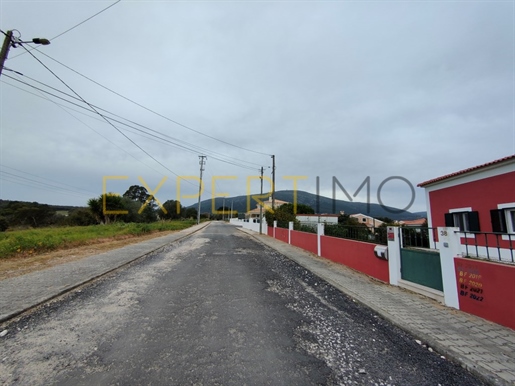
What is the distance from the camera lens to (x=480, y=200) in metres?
9.31

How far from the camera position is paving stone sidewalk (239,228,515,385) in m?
2.70

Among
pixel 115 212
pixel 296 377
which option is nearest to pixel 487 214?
pixel 296 377

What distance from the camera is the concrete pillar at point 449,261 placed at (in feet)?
14.7

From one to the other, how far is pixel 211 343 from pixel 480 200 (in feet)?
37.1

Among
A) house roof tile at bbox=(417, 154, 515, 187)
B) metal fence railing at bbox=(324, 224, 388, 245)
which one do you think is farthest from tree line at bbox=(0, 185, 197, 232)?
house roof tile at bbox=(417, 154, 515, 187)

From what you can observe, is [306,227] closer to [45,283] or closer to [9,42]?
[45,283]

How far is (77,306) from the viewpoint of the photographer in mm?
4375

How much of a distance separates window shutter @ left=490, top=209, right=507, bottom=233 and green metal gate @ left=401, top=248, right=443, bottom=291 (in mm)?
5603

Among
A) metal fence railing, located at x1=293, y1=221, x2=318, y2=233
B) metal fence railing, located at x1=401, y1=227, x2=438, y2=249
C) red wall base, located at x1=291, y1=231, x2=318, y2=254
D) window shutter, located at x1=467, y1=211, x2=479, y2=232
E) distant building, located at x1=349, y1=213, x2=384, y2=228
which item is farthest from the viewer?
metal fence railing, located at x1=293, y1=221, x2=318, y2=233

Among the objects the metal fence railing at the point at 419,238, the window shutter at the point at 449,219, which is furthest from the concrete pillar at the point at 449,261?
the window shutter at the point at 449,219

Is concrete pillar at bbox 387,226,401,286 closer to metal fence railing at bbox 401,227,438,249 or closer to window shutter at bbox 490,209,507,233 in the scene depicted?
metal fence railing at bbox 401,227,438,249

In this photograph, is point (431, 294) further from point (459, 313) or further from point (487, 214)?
point (487, 214)

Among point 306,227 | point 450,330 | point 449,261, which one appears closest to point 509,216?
point 449,261

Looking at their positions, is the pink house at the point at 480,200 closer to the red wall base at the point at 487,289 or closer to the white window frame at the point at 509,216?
the white window frame at the point at 509,216
